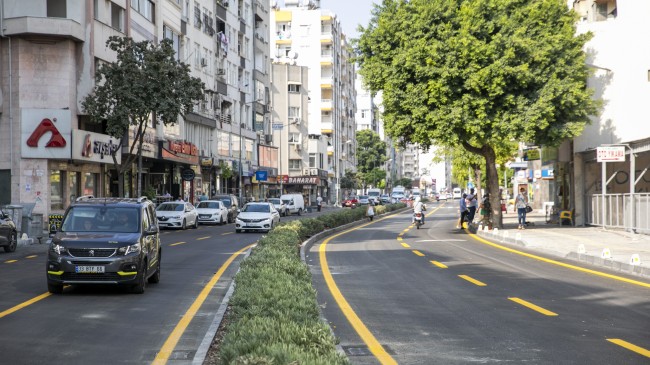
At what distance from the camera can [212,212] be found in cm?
5009

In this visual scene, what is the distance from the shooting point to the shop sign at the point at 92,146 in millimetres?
39344

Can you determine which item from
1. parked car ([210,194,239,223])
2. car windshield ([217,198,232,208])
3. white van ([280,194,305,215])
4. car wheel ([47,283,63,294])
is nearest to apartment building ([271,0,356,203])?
white van ([280,194,305,215])

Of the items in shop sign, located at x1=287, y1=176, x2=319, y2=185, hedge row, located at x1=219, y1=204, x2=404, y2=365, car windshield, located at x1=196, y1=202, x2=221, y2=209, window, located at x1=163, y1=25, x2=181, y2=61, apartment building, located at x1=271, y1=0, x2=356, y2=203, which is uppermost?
apartment building, located at x1=271, y1=0, x2=356, y2=203

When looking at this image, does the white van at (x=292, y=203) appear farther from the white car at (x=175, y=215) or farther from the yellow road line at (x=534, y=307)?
the yellow road line at (x=534, y=307)

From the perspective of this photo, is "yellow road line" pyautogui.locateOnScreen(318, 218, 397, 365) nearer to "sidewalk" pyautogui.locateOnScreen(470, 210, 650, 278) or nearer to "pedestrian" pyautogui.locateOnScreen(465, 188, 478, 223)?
"sidewalk" pyautogui.locateOnScreen(470, 210, 650, 278)

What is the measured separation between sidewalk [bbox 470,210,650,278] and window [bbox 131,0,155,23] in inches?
999

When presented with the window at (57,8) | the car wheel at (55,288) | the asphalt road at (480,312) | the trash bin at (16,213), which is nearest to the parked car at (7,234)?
the trash bin at (16,213)

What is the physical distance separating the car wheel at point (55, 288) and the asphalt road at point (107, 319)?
133 mm

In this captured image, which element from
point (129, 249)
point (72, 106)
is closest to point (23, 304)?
point (129, 249)

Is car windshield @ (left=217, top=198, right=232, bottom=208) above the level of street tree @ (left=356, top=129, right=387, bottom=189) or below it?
below

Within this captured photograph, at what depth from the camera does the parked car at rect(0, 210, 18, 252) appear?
2478cm

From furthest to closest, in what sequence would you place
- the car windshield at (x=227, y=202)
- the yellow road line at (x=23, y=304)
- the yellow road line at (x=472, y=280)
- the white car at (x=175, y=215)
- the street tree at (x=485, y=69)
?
the car windshield at (x=227, y=202) < the white car at (x=175, y=215) < the street tree at (x=485, y=69) < the yellow road line at (x=472, y=280) < the yellow road line at (x=23, y=304)

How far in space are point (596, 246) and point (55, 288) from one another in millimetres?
16995

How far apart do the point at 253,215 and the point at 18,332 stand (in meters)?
29.6
